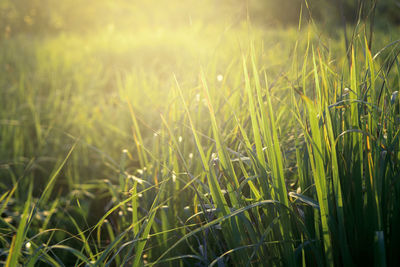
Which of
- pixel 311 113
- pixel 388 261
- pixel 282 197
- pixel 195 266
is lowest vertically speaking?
pixel 195 266

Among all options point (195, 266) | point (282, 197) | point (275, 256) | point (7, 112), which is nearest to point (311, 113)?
point (282, 197)

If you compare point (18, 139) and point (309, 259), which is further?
point (18, 139)

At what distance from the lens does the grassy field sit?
612 millimetres

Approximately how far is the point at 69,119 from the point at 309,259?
1.67 meters

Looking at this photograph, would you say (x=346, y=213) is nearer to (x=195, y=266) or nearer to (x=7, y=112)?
(x=195, y=266)

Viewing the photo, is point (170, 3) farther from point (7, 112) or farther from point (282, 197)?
point (282, 197)

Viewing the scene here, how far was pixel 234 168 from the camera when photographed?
0.99 m

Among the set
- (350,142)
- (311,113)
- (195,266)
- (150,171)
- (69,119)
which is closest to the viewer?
(311,113)

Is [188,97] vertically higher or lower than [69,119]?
higher

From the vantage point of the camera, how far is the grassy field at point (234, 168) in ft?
2.01

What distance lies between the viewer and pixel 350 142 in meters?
0.70

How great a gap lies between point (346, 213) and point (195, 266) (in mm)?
388

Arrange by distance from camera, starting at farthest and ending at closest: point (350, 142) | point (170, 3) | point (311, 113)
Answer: point (170, 3), point (350, 142), point (311, 113)

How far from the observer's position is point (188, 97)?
113 cm
